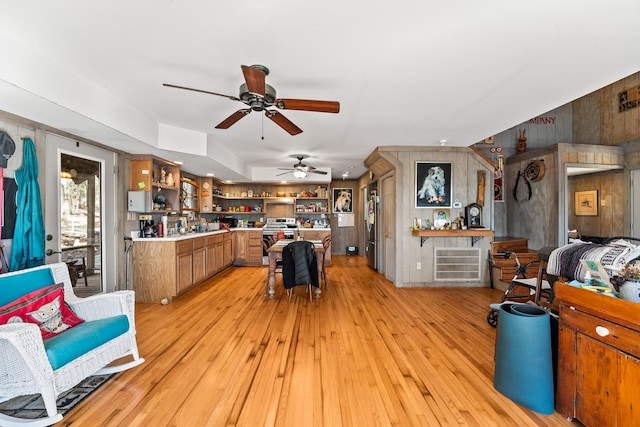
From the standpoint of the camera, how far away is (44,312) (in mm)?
2072

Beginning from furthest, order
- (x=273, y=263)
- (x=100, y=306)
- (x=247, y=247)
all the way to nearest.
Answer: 1. (x=247, y=247)
2. (x=273, y=263)
3. (x=100, y=306)

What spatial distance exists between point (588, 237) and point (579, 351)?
600 cm

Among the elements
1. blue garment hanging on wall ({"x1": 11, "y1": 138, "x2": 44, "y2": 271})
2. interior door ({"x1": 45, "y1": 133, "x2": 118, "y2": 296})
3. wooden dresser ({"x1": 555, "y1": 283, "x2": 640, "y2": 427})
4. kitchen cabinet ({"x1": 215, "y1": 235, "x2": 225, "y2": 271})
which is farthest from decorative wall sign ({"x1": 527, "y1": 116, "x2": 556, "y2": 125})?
blue garment hanging on wall ({"x1": 11, "y1": 138, "x2": 44, "y2": 271})

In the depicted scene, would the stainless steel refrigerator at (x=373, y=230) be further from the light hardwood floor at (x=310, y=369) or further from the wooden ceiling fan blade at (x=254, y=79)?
the wooden ceiling fan blade at (x=254, y=79)

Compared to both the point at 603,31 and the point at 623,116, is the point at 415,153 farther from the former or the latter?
the point at 623,116

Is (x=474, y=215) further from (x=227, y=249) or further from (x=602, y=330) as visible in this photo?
(x=227, y=249)

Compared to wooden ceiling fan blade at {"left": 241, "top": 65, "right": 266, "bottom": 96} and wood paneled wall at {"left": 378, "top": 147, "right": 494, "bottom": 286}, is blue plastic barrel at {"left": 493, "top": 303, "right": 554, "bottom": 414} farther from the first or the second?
wood paneled wall at {"left": 378, "top": 147, "right": 494, "bottom": 286}

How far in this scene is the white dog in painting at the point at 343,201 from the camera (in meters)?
8.80

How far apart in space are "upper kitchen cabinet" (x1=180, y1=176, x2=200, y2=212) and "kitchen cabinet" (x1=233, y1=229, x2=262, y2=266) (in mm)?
1186

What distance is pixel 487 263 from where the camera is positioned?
16.3 feet

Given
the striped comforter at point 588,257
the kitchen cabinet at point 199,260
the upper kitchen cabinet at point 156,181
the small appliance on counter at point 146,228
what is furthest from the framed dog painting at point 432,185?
the small appliance on counter at point 146,228

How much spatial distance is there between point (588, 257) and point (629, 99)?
592 cm

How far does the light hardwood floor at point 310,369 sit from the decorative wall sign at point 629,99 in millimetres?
5055

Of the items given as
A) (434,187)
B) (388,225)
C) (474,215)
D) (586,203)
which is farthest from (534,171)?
(388,225)
